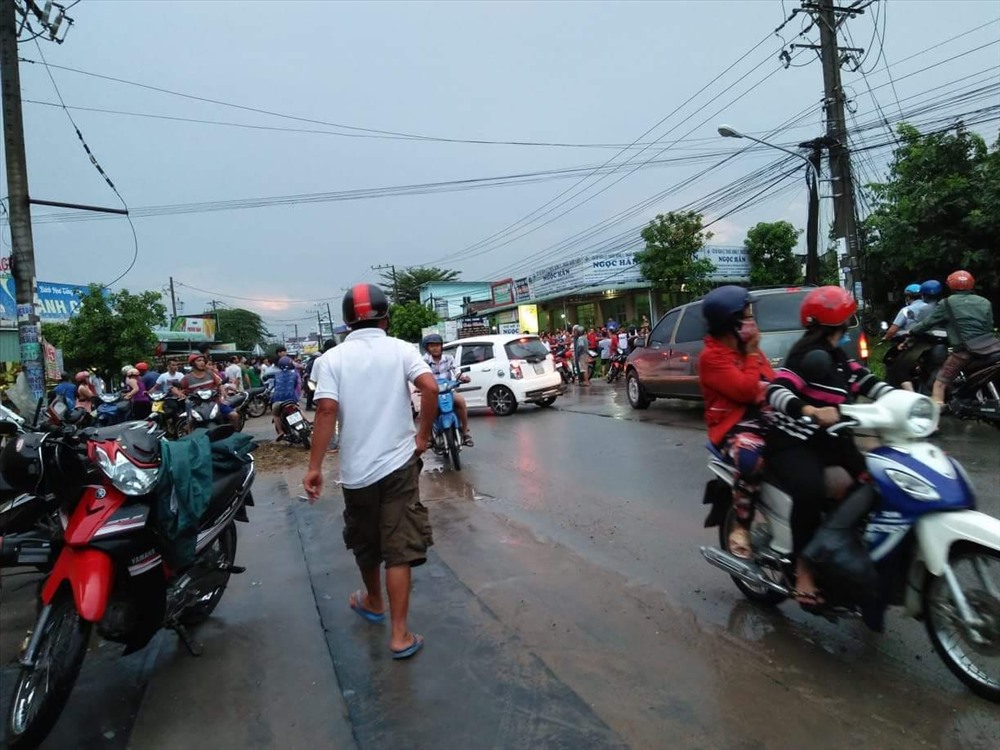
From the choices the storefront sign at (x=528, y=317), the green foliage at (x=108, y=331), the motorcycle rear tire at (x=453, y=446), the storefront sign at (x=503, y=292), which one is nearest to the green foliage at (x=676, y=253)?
the storefront sign at (x=528, y=317)

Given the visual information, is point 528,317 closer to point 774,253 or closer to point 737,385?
point 774,253

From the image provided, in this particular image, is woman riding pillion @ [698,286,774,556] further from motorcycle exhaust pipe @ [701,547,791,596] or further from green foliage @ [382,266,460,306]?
green foliage @ [382,266,460,306]

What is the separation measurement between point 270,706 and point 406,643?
2.12ft

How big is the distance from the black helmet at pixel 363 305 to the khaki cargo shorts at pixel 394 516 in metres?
0.76

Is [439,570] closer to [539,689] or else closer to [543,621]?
[543,621]

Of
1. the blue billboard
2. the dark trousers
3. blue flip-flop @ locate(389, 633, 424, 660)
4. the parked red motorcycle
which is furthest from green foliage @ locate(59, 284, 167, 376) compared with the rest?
the dark trousers

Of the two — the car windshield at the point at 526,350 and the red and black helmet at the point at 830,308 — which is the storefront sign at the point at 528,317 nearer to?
the car windshield at the point at 526,350

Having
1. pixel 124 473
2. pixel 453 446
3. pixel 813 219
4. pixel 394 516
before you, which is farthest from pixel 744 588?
pixel 813 219

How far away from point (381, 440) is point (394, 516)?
38cm

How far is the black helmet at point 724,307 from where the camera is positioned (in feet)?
10.3

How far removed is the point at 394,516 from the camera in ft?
10.6

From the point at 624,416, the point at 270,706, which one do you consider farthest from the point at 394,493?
the point at 624,416

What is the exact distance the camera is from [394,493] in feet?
10.7

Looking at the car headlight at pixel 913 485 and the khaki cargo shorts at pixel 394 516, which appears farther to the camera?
the khaki cargo shorts at pixel 394 516
